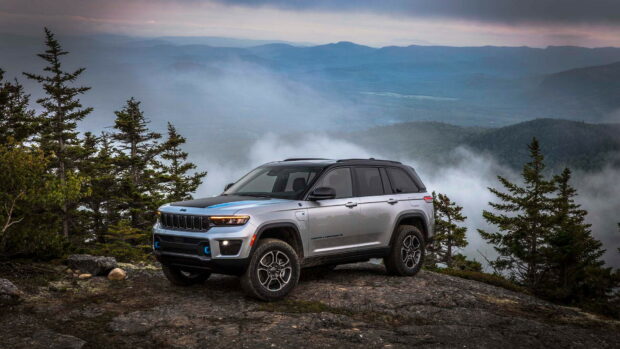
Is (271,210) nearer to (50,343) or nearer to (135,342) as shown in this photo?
(135,342)

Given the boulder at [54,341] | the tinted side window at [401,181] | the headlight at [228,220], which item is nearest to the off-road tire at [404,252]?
the tinted side window at [401,181]

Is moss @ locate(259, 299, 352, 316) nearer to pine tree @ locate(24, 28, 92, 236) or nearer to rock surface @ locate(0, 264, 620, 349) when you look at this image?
rock surface @ locate(0, 264, 620, 349)

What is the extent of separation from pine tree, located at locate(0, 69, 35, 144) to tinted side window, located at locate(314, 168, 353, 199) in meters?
28.9

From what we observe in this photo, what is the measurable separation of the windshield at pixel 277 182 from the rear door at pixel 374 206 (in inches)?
40.3

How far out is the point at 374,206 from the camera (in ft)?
32.2

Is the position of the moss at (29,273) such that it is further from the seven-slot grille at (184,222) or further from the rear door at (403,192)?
the rear door at (403,192)

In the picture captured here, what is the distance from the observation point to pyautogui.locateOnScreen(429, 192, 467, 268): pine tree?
4950cm

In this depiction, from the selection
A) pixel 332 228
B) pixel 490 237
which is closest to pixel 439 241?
pixel 490 237

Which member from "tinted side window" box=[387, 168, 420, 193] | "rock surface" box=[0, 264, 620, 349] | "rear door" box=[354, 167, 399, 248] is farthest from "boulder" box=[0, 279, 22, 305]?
"tinted side window" box=[387, 168, 420, 193]

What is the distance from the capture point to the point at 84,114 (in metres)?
40.7

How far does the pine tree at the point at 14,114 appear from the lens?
33.4 metres

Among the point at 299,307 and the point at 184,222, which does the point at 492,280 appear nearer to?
the point at 299,307

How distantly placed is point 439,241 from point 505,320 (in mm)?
43463

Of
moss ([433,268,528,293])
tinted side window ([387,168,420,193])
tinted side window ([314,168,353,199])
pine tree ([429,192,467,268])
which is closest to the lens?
tinted side window ([314,168,353,199])
